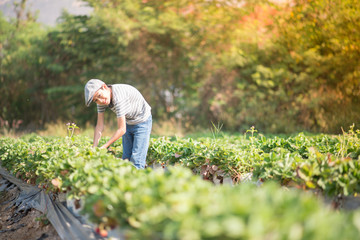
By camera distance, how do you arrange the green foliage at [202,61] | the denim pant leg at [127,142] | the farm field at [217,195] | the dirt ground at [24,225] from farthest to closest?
the green foliage at [202,61] → the denim pant leg at [127,142] → the dirt ground at [24,225] → the farm field at [217,195]

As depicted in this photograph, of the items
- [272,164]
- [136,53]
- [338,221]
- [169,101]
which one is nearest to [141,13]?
[136,53]

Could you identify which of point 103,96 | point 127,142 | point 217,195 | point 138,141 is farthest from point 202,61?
point 217,195

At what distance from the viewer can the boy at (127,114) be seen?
3.31 m

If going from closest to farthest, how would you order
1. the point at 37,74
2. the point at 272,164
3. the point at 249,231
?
the point at 249,231, the point at 272,164, the point at 37,74

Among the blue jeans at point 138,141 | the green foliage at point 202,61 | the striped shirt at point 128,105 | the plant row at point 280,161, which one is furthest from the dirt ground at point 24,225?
the green foliage at point 202,61

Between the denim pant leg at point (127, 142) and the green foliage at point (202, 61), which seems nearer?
the denim pant leg at point (127, 142)

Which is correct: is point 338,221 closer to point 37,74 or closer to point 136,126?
point 136,126

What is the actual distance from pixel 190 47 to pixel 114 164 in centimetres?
1067

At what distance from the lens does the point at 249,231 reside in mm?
1261

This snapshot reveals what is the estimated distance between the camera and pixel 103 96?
10.9 ft

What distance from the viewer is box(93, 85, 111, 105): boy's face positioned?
3.28 meters

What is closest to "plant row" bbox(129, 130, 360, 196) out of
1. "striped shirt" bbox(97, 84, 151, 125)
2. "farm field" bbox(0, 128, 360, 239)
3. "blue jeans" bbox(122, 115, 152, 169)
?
"farm field" bbox(0, 128, 360, 239)

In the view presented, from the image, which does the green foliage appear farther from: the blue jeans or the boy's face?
the boy's face

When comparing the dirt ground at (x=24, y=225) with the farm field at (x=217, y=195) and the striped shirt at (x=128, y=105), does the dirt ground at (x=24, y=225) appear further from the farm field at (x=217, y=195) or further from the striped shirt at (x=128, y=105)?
the striped shirt at (x=128, y=105)
